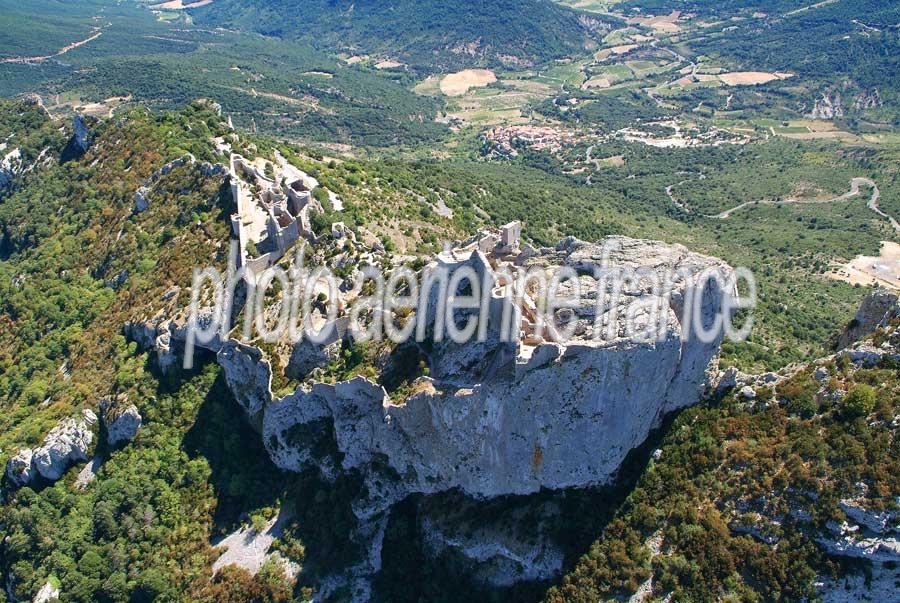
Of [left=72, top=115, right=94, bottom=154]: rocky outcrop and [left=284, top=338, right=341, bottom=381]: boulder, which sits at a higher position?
[left=72, top=115, right=94, bottom=154]: rocky outcrop

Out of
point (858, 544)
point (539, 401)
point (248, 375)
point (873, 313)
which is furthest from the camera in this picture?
point (248, 375)

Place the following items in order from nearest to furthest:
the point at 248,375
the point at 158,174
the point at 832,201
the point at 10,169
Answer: the point at 248,375 → the point at 158,174 → the point at 10,169 → the point at 832,201

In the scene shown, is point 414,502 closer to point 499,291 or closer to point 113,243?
point 499,291

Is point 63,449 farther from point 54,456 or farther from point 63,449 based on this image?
point 54,456

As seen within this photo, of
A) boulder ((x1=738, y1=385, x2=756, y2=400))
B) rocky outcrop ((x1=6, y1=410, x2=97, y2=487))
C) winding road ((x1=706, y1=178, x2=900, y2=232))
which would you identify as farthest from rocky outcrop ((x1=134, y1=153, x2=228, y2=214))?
winding road ((x1=706, y1=178, x2=900, y2=232))

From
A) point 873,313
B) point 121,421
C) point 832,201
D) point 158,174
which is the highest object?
point 158,174

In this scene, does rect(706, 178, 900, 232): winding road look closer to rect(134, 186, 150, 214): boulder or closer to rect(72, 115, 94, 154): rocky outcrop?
rect(134, 186, 150, 214): boulder

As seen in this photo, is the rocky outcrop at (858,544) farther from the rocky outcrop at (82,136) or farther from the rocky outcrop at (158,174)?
the rocky outcrop at (82,136)

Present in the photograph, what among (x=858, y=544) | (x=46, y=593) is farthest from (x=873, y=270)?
(x=46, y=593)
